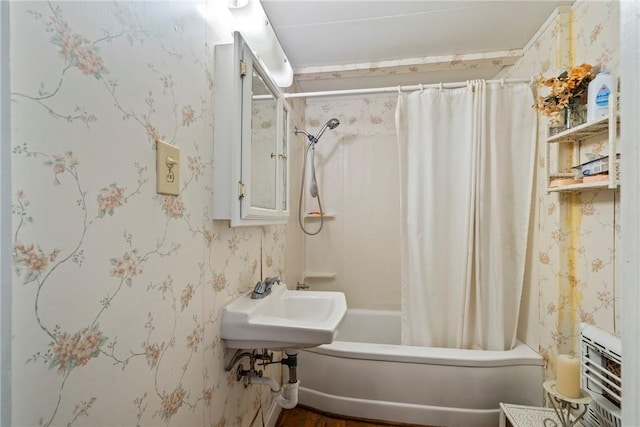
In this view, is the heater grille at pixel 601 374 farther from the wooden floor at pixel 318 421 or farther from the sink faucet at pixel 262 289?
the sink faucet at pixel 262 289

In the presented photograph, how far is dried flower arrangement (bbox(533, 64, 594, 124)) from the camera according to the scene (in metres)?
1.25

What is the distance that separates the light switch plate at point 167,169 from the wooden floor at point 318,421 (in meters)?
1.57

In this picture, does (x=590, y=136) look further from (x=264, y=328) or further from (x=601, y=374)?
(x=264, y=328)

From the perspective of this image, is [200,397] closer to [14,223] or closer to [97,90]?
[14,223]

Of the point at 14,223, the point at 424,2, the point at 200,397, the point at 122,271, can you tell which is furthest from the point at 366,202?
the point at 14,223

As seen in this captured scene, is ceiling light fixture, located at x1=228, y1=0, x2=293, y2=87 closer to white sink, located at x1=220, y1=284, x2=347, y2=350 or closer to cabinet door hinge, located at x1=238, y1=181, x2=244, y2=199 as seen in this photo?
cabinet door hinge, located at x1=238, y1=181, x2=244, y2=199

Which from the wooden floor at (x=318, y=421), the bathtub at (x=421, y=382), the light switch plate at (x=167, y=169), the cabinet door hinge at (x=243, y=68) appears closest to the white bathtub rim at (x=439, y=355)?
the bathtub at (x=421, y=382)

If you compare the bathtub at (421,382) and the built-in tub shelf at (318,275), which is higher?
the built-in tub shelf at (318,275)

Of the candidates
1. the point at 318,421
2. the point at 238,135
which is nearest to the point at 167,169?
the point at 238,135

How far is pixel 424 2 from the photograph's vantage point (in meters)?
1.42

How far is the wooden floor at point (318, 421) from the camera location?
5.43ft

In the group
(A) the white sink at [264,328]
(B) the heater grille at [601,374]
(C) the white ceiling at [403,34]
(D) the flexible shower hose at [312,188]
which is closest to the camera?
(A) the white sink at [264,328]

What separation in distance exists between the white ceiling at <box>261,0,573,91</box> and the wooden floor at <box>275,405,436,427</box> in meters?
2.20

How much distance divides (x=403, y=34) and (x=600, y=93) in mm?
985
